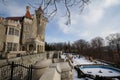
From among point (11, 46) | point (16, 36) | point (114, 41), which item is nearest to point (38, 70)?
point (11, 46)

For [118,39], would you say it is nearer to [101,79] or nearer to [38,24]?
[38,24]

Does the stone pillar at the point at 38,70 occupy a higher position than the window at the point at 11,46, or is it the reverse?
the window at the point at 11,46

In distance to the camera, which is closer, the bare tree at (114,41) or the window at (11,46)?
the window at (11,46)

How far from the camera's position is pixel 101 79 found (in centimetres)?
1445

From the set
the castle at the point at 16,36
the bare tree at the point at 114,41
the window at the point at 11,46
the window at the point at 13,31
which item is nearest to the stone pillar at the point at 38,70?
the castle at the point at 16,36

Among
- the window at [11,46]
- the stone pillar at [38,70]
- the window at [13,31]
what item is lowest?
the stone pillar at [38,70]

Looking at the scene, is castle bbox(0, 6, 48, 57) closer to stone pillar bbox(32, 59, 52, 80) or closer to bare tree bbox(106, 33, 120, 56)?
stone pillar bbox(32, 59, 52, 80)

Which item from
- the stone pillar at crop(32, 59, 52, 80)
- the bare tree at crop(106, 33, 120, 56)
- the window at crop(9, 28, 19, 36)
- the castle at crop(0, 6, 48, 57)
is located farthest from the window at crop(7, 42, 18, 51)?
the bare tree at crop(106, 33, 120, 56)

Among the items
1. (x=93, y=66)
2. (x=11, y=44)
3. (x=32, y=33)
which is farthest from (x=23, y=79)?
(x=93, y=66)

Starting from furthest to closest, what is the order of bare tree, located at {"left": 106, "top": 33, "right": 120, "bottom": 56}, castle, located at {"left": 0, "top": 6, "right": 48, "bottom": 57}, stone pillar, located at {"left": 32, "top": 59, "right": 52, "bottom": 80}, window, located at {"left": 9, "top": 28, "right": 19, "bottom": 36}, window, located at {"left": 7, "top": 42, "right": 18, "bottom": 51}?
1. bare tree, located at {"left": 106, "top": 33, "right": 120, "bottom": 56}
2. window, located at {"left": 9, "top": 28, "right": 19, "bottom": 36}
3. window, located at {"left": 7, "top": 42, "right": 18, "bottom": 51}
4. castle, located at {"left": 0, "top": 6, "right": 48, "bottom": 57}
5. stone pillar, located at {"left": 32, "top": 59, "right": 52, "bottom": 80}

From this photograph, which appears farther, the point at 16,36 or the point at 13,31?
the point at 16,36

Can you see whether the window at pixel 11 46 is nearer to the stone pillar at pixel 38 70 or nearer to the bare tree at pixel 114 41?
the stone pillar at pixel 38 70

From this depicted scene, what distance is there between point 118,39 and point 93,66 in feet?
117

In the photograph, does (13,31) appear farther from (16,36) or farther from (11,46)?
(11,46)
